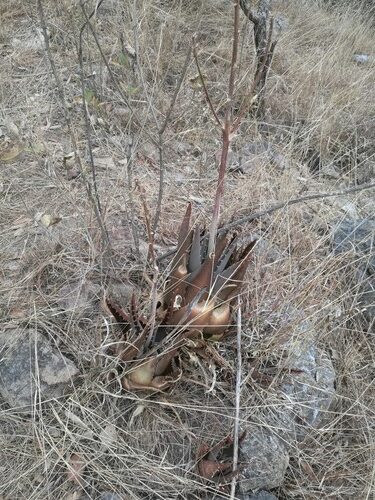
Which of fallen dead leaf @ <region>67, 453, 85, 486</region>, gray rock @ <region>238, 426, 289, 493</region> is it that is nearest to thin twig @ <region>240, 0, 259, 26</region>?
gray rock @ <region>238, 426, 289, 493</region>

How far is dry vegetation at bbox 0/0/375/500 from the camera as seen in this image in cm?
160

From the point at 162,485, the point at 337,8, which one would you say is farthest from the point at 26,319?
the point at 337,8

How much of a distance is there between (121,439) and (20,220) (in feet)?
3.44

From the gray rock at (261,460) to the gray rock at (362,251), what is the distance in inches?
27.6

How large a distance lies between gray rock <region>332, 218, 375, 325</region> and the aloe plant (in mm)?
685

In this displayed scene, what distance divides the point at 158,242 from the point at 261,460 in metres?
0.95

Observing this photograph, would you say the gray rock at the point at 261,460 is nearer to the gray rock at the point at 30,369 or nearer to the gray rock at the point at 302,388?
the gray rock at the point at 302,388

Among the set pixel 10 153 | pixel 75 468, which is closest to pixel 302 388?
pixel 75 468

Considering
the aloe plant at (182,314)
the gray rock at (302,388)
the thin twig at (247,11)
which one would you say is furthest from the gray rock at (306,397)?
the thin twig at (247,11)

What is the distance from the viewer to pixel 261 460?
1.65 meters

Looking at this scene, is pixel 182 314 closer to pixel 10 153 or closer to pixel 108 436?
pixel 108 436

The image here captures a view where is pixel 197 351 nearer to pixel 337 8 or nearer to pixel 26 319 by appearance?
pixel 26 319

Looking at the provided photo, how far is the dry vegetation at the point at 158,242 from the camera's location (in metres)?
1.60

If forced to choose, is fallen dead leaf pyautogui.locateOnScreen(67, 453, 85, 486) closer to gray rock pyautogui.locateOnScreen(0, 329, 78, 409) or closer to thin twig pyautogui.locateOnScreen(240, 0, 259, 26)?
gray rock pyautogui.locateOnScreen(0, 329, 78, 409)
